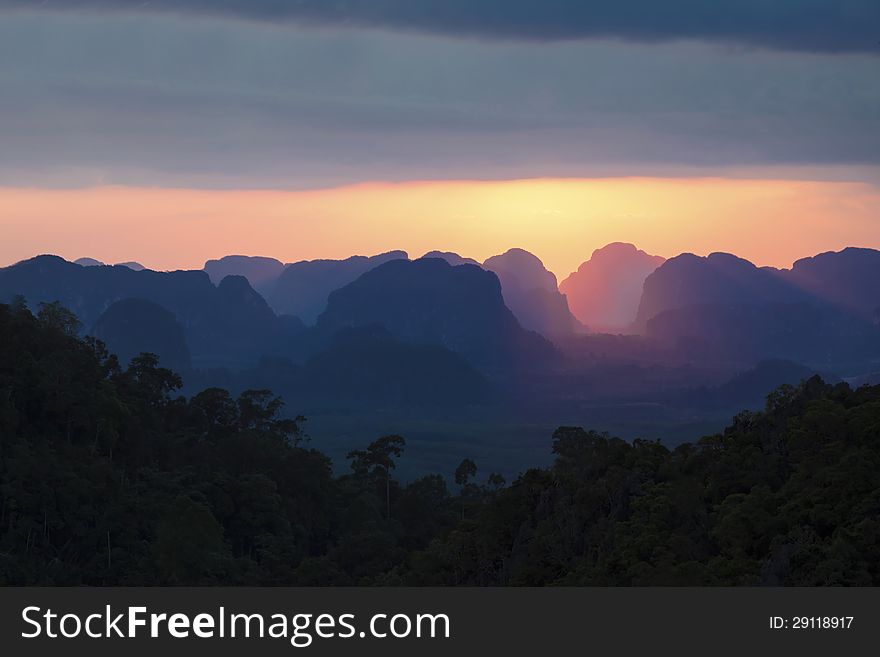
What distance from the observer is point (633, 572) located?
30.1 m

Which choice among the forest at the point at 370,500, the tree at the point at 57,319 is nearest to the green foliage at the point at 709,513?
the forest at the point at 370,500

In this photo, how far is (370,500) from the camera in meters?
69.4

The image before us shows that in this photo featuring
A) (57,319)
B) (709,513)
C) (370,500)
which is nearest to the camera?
(709,513)

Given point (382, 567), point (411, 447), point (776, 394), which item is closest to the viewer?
point (776, 394)

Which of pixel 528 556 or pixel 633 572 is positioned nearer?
pixel 633 572

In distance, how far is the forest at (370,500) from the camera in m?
30.5

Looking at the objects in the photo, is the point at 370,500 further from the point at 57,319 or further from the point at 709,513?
the point at 709,513

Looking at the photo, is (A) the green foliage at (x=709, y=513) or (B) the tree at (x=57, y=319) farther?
(B) the tree at (x=57, y=319)

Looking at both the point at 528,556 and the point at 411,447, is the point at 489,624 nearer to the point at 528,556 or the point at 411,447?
the point at 528,556

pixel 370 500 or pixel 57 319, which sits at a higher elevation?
pixel 57 319


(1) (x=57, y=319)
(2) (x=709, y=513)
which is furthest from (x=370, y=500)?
(2) (x=709, y=513)

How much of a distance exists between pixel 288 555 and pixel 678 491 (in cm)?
2788

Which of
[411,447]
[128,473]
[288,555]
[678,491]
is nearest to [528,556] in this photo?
[678,491]

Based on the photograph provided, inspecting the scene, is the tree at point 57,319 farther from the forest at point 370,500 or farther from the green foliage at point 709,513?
the green foliage at point 709,513
